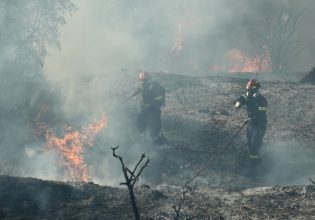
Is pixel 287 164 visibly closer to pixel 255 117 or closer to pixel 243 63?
pixel 255 117

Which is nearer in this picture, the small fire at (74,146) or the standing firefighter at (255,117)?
the standing firefighter at (255,117)

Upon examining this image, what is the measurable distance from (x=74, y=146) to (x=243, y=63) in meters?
25.3

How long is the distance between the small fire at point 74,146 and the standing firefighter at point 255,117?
15.5 feet

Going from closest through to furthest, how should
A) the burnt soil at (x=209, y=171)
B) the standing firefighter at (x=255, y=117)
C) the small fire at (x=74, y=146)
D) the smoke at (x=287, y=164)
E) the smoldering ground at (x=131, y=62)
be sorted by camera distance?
1. the burnt soil at (x=209, y=171)
2. the smoke at (x=287, y=164)
3. the standing firefighter at (x=255, y=117)
4. the small fire at (x=74, y=146)
5. the smoldering ground at (x=131, y=62)

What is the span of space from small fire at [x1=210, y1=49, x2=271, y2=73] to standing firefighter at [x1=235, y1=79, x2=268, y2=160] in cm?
2358

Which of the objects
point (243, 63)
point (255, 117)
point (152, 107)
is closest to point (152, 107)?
point (152, 107)

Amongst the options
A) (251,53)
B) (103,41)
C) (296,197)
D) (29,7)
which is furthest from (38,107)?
(251,53)

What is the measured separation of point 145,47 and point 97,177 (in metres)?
25.6

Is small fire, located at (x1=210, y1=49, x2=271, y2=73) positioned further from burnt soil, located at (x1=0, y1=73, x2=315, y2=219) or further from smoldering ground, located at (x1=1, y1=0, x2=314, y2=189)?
burnt soil, located at (x1=0, y1=73, x2=315, y2=219)

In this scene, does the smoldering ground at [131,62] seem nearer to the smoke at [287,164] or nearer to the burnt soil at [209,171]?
the burnt soil at [209,171]

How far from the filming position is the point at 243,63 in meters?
36.5

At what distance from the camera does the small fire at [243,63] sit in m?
35.8

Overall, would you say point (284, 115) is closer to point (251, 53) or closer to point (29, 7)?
point (29, 7)

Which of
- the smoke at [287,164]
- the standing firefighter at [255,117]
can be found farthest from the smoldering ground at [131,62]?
the standing firefighter at [255,117]
